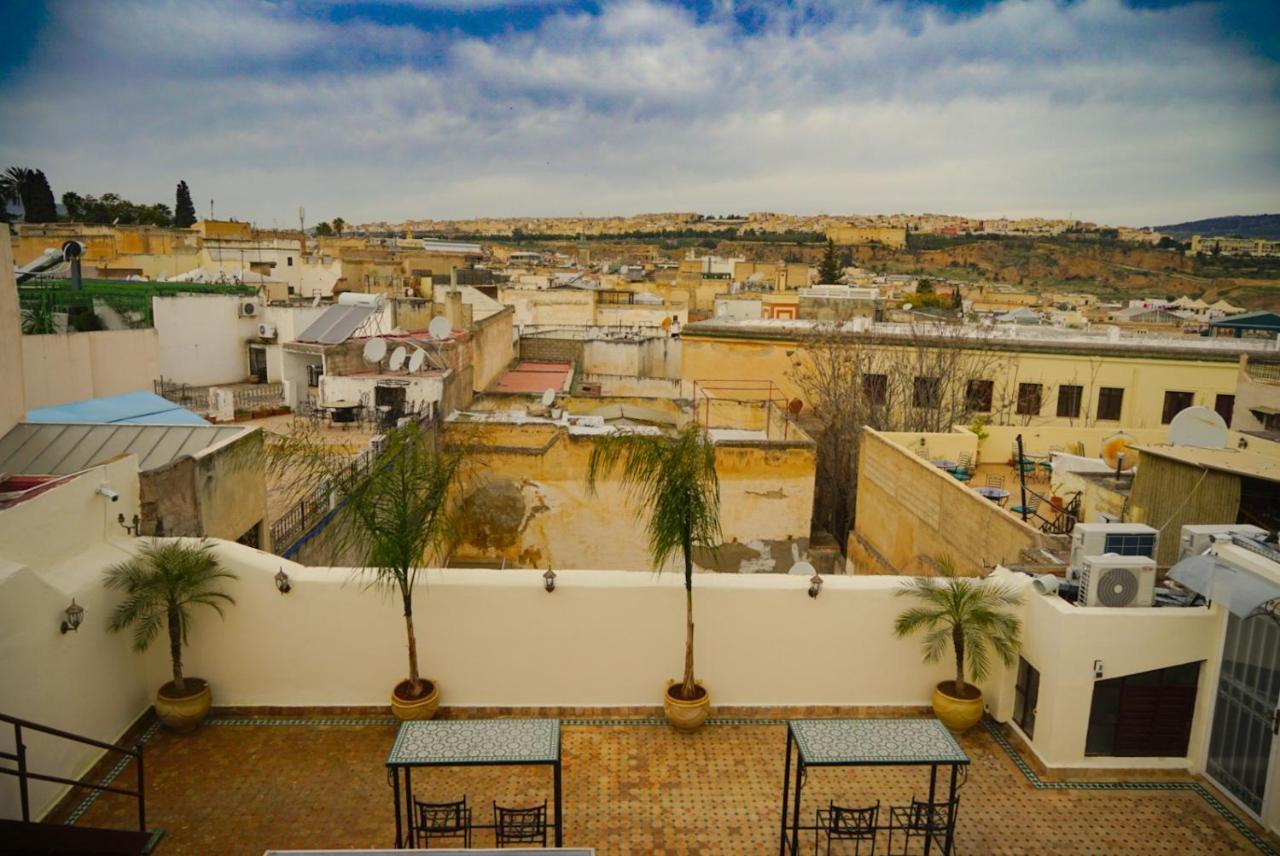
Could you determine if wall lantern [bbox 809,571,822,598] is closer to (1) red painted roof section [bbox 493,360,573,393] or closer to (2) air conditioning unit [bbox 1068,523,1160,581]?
(2) air conditioning unit [bbox 1068,523,1160,581]


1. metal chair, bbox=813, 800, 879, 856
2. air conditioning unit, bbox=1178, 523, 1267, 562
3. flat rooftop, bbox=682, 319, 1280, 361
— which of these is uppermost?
flat rooftop, bbox=682, 319, 1280, 361

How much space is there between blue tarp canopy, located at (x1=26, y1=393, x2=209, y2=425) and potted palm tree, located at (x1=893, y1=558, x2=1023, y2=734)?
9943 millimetres

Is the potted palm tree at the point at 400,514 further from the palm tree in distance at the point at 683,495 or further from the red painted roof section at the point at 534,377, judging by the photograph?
the red painted roof section at the point at 534,377

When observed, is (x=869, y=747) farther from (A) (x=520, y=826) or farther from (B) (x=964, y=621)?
(A) (x=520, y=826)

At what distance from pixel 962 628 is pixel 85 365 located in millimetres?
17069

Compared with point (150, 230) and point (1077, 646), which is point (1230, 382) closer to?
point (1077, 646)

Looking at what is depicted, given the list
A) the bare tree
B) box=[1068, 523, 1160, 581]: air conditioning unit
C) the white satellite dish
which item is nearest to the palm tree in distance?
box=[1068, 523, 1160, 581]: air conditioning unit

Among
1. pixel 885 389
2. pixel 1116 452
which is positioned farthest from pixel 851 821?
pixel 885 389

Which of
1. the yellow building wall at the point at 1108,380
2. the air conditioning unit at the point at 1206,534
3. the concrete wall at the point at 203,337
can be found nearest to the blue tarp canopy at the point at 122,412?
the air conditioning unit at the point at 1206,534

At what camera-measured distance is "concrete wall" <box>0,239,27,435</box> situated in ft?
31.0

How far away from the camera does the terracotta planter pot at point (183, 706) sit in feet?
26.2

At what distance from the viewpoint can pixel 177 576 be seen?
7.85 meters

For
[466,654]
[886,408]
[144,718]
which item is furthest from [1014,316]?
[144,718]

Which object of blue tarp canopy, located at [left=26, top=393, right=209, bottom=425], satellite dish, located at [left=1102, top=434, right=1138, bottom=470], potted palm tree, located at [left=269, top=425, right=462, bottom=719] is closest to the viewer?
potted palm tree, located at [left=269, top=425, right=462, bottom=719]
